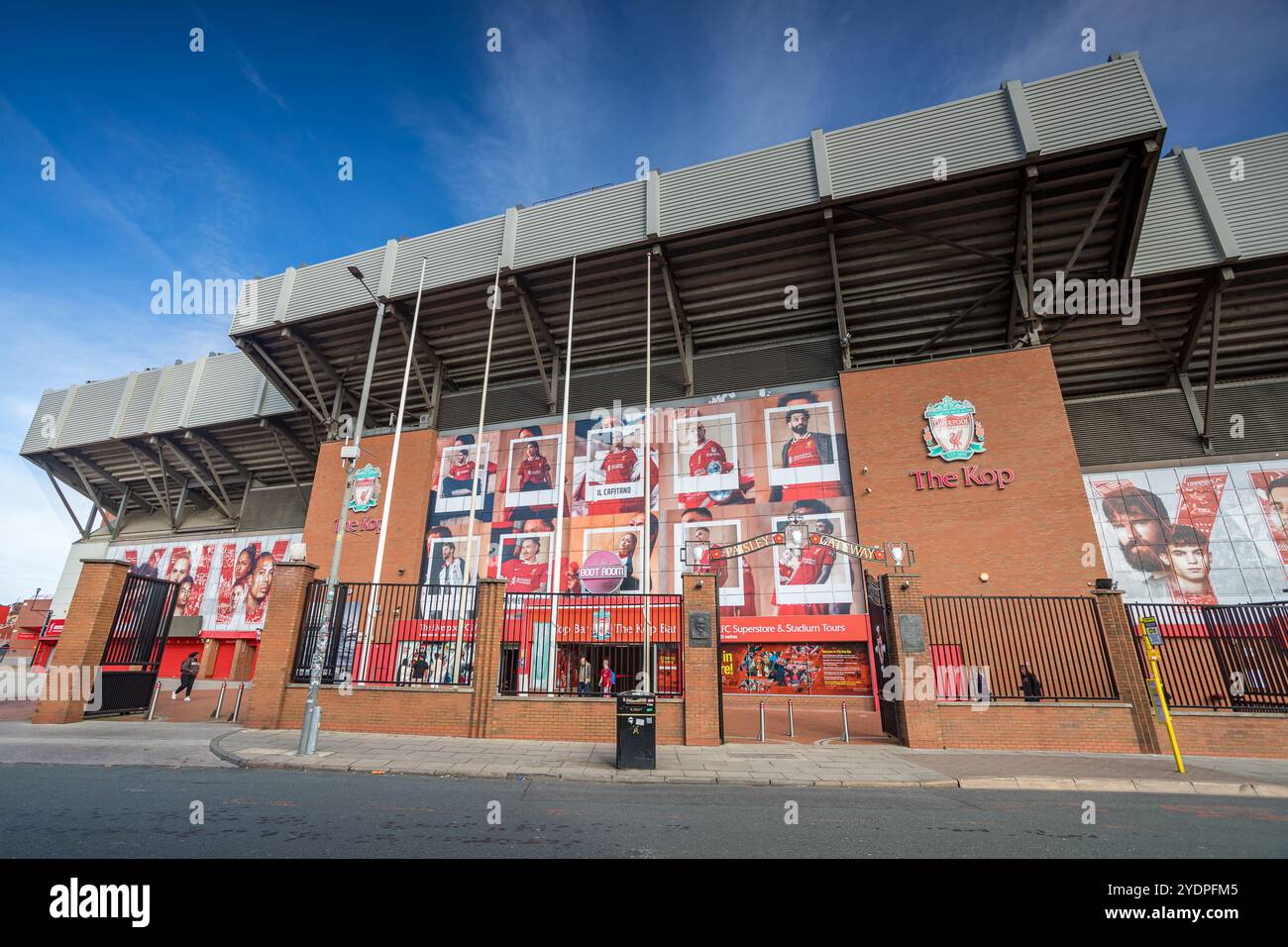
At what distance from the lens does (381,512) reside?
96.9 feet

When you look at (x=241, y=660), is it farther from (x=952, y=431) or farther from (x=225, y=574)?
(x=952, y=431)

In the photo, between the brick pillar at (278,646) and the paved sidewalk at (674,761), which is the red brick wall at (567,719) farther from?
the brick pillar at (278,646)

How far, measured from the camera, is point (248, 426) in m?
37.0

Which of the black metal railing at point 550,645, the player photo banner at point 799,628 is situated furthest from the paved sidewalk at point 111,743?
the player photo banner at point 799,628

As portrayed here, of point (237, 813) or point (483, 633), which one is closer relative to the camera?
point (237, 813)

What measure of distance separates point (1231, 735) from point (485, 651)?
657 inches

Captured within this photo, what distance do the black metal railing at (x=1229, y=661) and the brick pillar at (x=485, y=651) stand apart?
48.1 feet

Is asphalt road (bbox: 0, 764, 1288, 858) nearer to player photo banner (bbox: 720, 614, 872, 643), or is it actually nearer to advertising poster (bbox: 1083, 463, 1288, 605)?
player photo banner (bbox: 720, 614, 872, 643)

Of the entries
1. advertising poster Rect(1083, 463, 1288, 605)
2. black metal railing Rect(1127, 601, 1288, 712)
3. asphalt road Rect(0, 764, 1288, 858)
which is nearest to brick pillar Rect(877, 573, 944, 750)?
asphalt road Rect(0, 764, 1288, 858)

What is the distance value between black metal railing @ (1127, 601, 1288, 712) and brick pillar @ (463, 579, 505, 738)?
14.7 meters

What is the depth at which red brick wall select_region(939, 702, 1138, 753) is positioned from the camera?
39.6ft
